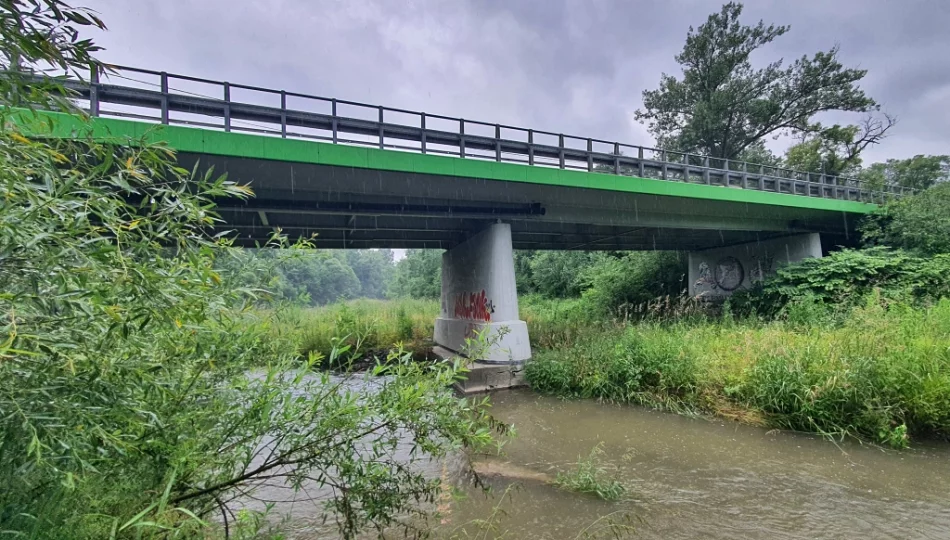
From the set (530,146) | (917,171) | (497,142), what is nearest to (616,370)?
(530,146)

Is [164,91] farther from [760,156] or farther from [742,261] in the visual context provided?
[760,156]

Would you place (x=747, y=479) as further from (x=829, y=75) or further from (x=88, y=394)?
(x=829, y=75)

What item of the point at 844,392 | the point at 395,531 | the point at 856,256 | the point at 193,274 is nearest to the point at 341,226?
the point at 395,531

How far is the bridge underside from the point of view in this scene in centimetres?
884

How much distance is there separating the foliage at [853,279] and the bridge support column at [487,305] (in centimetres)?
701

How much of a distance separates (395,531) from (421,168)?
6665 millimetres

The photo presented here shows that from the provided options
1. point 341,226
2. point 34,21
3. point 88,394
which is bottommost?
point 88,394

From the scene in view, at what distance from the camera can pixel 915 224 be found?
13.5m

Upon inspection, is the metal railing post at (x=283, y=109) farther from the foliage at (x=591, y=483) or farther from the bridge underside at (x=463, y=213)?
the foliage at (x=591, y=483)

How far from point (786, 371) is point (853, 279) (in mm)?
8890

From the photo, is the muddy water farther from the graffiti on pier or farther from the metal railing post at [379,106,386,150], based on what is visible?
the graffiti on pier

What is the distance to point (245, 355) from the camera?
7.98 ft

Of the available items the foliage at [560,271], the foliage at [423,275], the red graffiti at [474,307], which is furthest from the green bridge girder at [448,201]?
the foliage at [423,275]

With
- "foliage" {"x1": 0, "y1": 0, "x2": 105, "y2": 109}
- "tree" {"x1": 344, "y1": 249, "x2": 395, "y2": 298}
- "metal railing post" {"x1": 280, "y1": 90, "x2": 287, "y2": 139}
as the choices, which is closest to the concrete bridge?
"metal railing post" {"x1": 280, "y1": 90, "x2": 287, "y2": 139}
